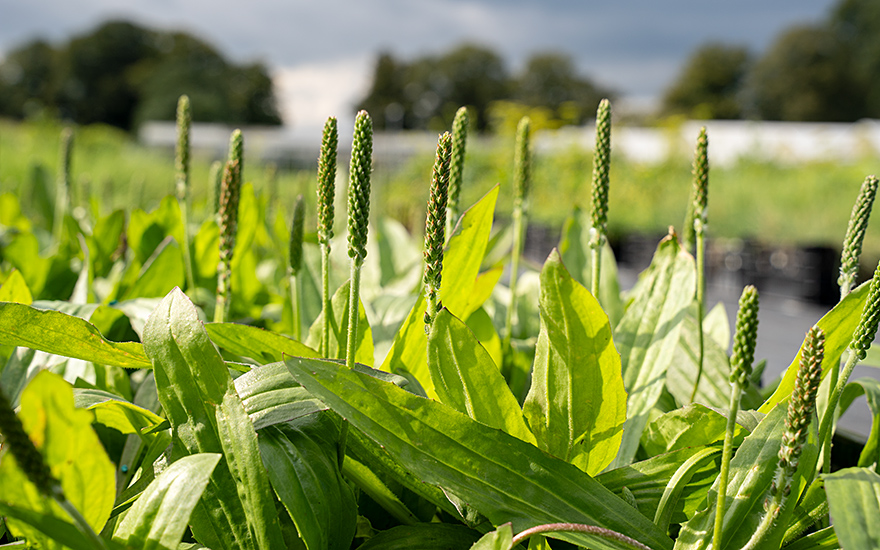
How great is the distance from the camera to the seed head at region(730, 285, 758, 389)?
344mm

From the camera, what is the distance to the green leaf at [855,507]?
365 millimetres

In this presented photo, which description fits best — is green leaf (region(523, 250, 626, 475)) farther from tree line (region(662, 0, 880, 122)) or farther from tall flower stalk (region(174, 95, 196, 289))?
tree line (region(662, 0, 880, 122))

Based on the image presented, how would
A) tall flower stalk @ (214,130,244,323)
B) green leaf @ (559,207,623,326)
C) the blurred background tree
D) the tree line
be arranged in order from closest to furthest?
tall flower stalk @ (214,130,244,323) → green leaf @ (559,207,623,326) → the tree line → the blurred background tree

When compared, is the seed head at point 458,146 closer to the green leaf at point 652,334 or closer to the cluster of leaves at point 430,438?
the cluster of leaves at point 430,438

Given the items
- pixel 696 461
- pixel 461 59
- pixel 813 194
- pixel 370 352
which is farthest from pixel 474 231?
pixel 461 59

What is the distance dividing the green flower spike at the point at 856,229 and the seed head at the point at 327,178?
386 mm

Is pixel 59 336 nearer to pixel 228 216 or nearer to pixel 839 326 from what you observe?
pixel 228 216

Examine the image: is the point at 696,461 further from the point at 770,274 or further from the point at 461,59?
the point at 461,59

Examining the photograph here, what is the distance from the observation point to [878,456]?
606 millimetres

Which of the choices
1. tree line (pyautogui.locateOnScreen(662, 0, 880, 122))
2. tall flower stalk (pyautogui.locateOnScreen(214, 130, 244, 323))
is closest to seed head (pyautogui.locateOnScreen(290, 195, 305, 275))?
tall flower stalk (pyautogui.locateOnScreen(214, 130, 244, 323))

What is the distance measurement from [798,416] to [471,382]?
0.68 ft

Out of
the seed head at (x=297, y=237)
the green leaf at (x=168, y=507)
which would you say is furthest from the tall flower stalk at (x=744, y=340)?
the seed head at (x=297, y=237)

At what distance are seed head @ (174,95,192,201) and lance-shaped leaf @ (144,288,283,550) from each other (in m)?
0.38

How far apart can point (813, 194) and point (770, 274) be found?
3.81 metres
